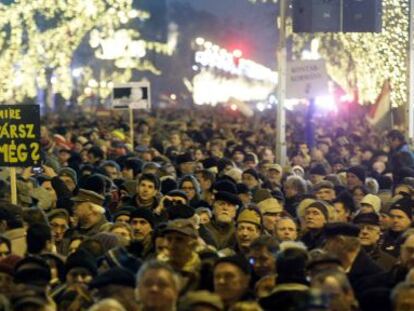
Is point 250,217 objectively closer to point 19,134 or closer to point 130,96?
point 19,134

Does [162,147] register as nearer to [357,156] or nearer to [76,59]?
[357,156]

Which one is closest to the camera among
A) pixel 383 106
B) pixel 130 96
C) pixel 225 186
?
pixel 225 186

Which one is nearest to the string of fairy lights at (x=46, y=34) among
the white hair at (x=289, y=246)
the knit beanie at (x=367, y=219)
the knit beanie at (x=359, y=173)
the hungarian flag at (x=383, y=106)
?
the hungarian flag at (x=383, y=106)

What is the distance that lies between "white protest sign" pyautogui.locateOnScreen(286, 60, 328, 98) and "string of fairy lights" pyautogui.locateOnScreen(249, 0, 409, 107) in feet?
8.63

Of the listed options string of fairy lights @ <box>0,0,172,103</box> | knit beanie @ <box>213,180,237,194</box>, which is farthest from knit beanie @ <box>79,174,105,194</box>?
string of fairy lights @ <box>0,0,172,103</box>

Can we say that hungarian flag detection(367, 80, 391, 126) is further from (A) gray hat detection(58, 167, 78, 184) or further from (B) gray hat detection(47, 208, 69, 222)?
(B) gray hat detection(47, 208, 69, 222)

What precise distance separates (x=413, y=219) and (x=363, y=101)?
38294 mm

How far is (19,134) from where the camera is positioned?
16344 mm

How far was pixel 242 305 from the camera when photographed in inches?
370

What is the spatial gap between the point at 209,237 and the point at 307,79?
10287mm

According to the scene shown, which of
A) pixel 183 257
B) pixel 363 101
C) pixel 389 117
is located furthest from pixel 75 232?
pixel 363 101

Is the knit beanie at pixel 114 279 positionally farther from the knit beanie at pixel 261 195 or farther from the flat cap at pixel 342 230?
the knit beanie at pixel 261 195

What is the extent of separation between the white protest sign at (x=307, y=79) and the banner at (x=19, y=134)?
28.1 feet

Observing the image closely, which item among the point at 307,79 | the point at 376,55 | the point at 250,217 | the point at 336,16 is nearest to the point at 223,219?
the point at 250,217
